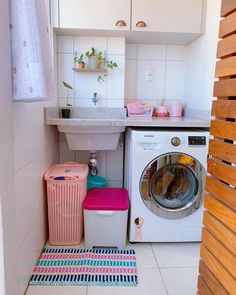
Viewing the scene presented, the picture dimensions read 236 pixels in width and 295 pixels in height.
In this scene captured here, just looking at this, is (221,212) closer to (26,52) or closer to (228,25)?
(228,25)

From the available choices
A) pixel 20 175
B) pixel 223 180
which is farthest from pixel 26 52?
pixel 223 180

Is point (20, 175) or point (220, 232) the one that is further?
point (20, 175)

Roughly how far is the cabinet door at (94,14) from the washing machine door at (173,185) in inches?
44.9

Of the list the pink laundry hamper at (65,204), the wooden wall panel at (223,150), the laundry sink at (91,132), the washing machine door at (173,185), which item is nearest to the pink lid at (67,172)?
the pink laundry hamper at (65,204)

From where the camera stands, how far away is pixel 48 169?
70.3 inches

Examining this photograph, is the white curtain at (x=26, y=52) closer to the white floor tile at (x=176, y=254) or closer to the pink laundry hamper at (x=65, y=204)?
the pink laundry hamper at (x=65, y=204)

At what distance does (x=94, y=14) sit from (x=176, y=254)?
74.4 inches

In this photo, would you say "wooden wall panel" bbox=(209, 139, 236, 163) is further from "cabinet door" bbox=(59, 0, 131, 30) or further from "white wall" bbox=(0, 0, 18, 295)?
"cabinet door" bbox=(59, 0, 131, 30)

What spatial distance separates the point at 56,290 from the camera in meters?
1.32

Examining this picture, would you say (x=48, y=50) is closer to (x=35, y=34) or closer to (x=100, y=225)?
(x=35, y=34)

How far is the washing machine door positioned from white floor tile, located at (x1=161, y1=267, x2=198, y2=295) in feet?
1.14

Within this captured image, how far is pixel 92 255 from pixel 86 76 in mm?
1485

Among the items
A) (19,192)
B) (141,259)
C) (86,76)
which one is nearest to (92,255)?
(141,259)

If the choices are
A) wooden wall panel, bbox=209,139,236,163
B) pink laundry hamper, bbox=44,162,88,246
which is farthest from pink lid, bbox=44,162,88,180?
wooden wall panel, bbox=209,139,236,163
